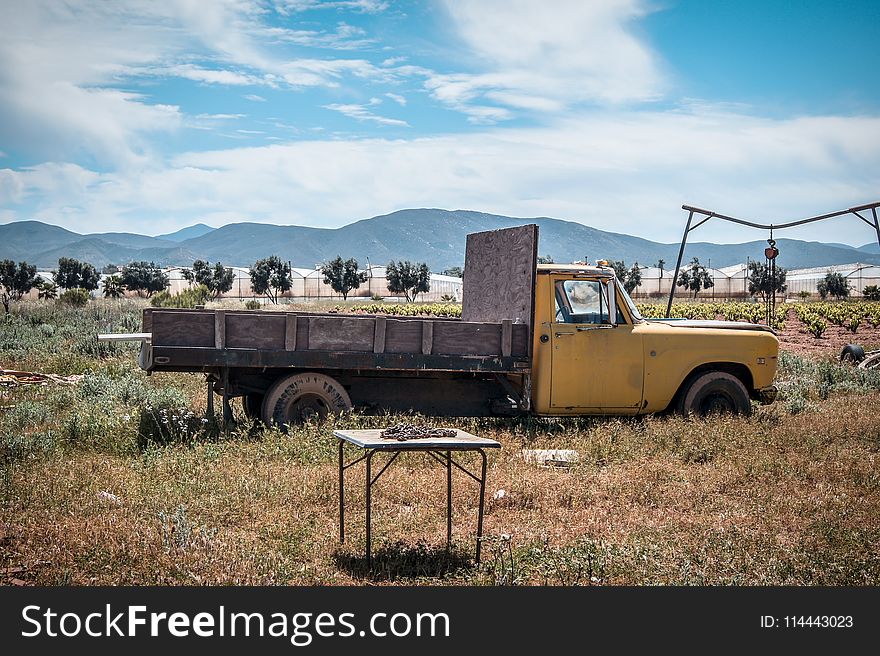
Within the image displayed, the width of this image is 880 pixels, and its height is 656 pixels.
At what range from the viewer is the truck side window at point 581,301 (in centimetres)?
1045

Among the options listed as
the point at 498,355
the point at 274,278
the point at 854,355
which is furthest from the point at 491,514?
the point at 274,278

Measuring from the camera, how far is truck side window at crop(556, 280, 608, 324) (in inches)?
411

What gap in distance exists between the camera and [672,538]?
257 inches

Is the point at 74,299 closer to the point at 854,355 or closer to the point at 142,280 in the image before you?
the point at 854,355

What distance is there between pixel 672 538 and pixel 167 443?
5.37 meters

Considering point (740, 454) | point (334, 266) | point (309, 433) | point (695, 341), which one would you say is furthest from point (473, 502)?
point (334, 266)

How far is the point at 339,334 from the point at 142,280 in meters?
69.0

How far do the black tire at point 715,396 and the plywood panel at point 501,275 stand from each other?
2.36 meters

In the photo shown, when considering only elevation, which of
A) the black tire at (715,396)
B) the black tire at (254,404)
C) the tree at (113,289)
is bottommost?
the black tire at (254,404)

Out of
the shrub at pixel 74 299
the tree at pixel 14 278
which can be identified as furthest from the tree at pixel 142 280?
the shrub at pixel 74 299

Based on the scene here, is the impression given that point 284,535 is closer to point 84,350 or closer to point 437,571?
point 437,571

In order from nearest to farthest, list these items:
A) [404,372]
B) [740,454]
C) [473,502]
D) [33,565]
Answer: [33,565], [473,502], [740,454], [404,372]

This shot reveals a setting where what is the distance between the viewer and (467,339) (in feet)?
33.4

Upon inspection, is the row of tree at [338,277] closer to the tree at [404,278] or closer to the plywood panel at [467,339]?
the tree at [404,278]
